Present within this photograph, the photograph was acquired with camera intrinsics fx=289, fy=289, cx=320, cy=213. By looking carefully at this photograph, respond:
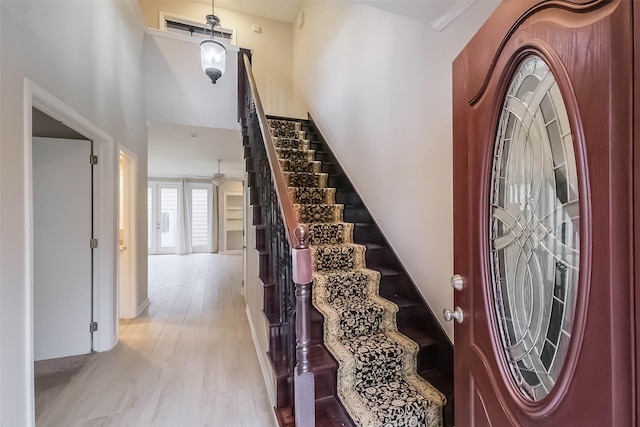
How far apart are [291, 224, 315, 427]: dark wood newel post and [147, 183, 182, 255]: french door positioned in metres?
8.94

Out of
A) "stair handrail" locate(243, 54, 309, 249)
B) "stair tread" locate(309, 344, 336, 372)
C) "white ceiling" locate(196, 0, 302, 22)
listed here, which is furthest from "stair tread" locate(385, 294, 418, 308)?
"white ceiling" locate(196, 0, 302, 22)

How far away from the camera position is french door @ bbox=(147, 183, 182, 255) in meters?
8.91

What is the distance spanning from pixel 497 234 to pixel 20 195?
226 centimetres

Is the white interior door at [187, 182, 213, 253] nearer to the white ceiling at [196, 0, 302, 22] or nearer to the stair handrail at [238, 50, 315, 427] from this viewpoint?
the white ceiling at [196, 0, 302, 22]

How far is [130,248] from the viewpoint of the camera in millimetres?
3498

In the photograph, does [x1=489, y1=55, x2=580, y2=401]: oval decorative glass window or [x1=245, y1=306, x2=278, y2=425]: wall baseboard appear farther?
[x1=245, y1=306, x2=278, y2=425]: wall baseboard

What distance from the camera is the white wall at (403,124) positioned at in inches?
71.4

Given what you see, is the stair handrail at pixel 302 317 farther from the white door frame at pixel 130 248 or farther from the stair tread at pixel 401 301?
the white door frame at pixel 130 248

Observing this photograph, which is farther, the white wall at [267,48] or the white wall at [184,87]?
the white wall at [267,48]

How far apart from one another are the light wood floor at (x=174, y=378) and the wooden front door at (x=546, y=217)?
5.06ft

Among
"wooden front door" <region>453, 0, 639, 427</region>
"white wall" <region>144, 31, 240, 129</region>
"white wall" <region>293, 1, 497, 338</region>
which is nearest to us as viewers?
"wooden front door" <region>453, 0, 639, 427</region>

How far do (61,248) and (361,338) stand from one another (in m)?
2.75

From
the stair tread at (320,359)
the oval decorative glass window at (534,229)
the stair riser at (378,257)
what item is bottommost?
the stair tread at (320,359)

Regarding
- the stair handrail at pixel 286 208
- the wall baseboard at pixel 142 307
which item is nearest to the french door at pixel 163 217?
the wall baseboard at pixel 142 307
